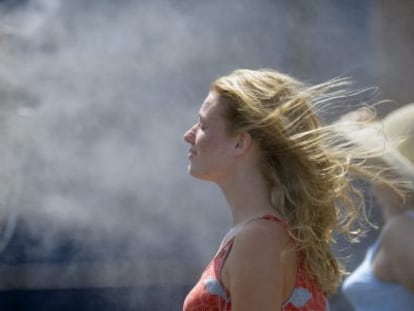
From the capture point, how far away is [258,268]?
188 centimetres

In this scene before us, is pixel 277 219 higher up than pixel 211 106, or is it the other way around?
pixel 211 106

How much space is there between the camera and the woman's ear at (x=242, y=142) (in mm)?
2045

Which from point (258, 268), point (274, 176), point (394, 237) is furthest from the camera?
point (394, 237)

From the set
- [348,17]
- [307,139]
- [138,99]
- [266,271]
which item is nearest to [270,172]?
[307,139]

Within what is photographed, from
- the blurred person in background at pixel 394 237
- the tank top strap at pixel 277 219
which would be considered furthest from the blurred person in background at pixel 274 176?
the blurred person in background at pixel 394 237

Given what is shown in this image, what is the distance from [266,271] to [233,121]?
1.13ft

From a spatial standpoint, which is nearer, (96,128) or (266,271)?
(266,271)

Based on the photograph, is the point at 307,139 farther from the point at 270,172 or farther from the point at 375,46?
the point at 375,46

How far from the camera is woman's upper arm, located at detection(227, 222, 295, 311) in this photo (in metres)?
1.87

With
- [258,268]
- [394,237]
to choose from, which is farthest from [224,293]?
[394,237]

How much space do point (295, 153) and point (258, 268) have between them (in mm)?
292

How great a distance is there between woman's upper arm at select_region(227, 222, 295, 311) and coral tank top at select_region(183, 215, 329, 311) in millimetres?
28

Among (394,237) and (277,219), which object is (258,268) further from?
(394,237)

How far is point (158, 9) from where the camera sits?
11.6 ft
